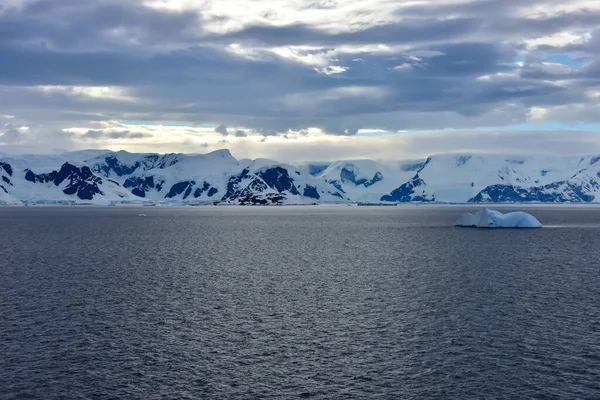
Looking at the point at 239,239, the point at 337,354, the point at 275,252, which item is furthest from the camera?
the point at 239,239

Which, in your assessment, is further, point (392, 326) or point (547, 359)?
point (392, 326)

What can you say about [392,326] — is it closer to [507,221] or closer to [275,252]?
[275,252]

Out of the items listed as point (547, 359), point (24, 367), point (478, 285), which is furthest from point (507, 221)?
point (24, 367)

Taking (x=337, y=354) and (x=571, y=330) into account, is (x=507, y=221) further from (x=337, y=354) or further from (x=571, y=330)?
(x=337, y=354)

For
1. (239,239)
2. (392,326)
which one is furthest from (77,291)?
(239,239)

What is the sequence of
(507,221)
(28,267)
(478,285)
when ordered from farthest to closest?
1. (507,221)
2. (28,267)
3. (478,285)

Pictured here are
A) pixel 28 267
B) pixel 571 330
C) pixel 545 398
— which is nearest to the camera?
pixel 545 398
